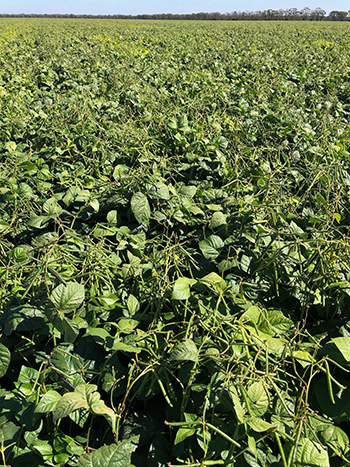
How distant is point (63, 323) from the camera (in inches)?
51.9

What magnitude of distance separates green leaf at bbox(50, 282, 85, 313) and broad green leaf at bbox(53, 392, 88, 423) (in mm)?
339

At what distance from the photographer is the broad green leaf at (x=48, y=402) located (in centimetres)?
113

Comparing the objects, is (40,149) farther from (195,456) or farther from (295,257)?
(195,456)

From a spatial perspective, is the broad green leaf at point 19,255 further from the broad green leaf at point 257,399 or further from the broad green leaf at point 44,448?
the broad green leaf at point 257,399

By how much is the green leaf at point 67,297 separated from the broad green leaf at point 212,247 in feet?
2.18

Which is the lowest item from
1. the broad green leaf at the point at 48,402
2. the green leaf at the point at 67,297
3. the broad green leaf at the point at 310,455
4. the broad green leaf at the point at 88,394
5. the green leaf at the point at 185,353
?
the broad green leaf at the point at 310,455

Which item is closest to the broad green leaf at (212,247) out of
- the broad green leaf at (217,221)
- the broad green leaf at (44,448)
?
the broad green leaf at (217,221)

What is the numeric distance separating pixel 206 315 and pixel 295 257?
64cm

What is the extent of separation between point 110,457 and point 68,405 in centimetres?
21

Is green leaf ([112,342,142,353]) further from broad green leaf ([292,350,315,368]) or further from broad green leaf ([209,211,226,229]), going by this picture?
broad green leaf ([209,211,226,229])

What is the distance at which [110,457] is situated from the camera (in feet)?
3.54

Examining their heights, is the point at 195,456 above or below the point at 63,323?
below

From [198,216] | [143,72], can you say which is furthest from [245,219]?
[143,72]

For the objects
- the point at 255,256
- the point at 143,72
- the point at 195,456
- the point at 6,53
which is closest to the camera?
the point at 195,456
